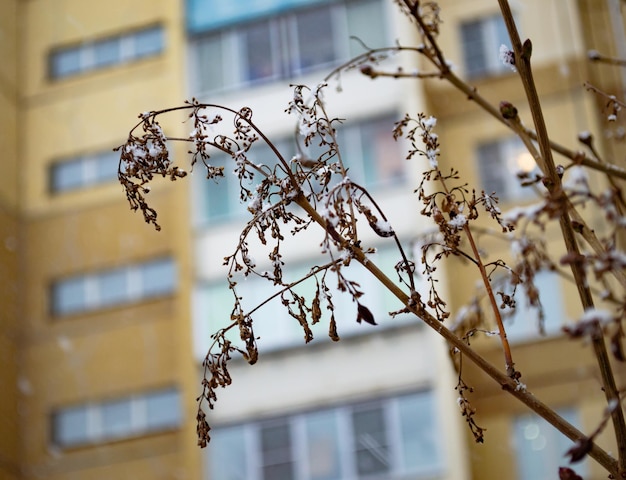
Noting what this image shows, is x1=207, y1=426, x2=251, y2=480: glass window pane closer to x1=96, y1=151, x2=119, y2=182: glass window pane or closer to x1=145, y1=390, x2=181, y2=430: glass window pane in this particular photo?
x1=145, y1=390, x2=181, y2=430: glass window pane

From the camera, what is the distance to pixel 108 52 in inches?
259

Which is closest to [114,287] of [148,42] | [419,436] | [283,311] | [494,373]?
[283,311]

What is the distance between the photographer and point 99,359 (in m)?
6.22

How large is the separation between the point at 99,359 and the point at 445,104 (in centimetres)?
247

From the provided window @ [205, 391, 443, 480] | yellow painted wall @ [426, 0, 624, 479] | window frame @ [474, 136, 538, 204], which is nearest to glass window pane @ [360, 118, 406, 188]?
yellow painted wall @ [426, 0, 624, 479]

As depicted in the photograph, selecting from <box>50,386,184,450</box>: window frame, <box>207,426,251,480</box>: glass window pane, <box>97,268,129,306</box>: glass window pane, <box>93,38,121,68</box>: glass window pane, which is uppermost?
<box>93,38,121,68</box>: glass window pane

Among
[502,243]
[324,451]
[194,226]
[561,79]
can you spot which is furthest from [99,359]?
[561,79]

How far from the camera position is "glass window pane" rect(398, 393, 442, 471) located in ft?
17.5

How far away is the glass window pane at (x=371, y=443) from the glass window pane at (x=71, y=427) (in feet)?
5.41

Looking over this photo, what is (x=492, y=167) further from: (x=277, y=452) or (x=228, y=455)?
(x=228, y=455)

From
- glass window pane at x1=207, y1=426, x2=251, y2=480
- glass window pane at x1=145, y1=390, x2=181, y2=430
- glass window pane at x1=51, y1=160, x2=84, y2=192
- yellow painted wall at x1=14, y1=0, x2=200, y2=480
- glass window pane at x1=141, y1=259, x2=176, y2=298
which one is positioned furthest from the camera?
glass window pane at x1=51, y1=160, x2=84, y2=192

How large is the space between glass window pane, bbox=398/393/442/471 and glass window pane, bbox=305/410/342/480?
1.13ft

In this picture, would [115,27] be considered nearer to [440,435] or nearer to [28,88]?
[28,88]

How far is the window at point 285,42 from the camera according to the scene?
6.00 m
